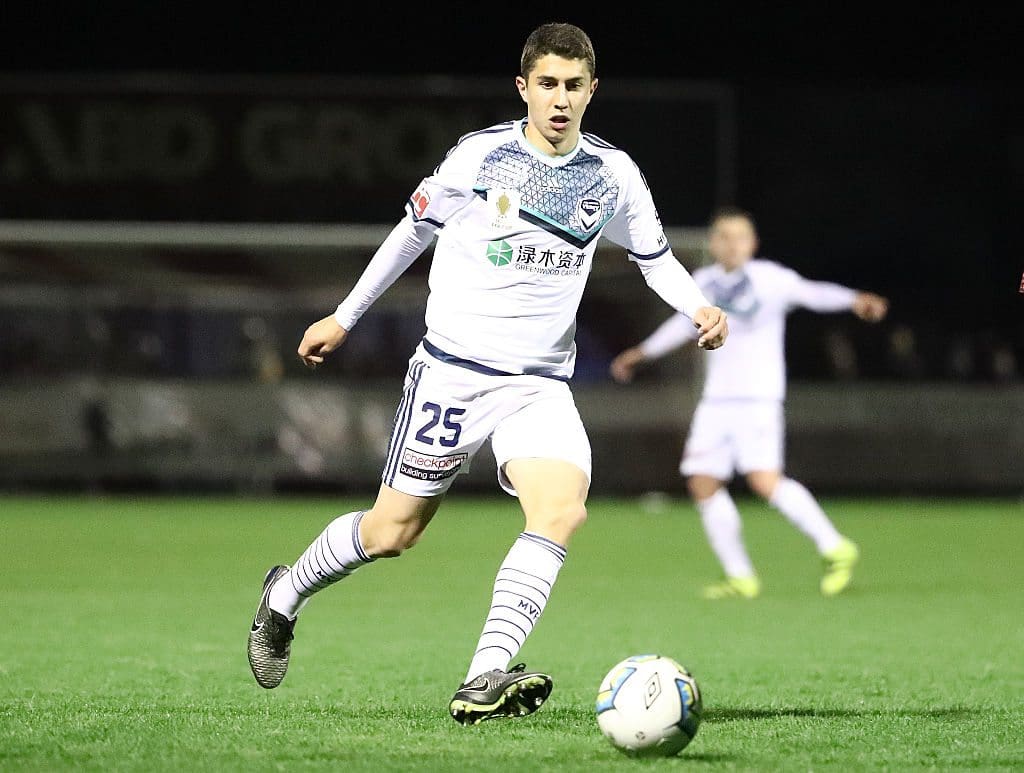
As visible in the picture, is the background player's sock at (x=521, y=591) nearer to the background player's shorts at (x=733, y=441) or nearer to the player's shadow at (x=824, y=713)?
the player's shadow at (x=824, y=713)

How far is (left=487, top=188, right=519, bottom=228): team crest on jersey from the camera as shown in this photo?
5.41 metres

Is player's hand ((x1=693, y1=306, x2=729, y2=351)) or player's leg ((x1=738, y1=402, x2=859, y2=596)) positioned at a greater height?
player's hand ((x1=693, y1=306, x2=729, y2=351))

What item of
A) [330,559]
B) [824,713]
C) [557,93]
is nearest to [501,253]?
[557,93]

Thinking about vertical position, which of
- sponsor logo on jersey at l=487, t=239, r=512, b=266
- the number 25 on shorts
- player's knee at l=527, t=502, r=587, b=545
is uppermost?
sponsor logo on jersey at l=487, t=239, r=512, b=266

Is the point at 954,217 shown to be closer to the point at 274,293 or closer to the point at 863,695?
the point at 274,293

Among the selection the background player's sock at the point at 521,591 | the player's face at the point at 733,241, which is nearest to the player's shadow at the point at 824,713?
the background player's sock at the point at 521,591

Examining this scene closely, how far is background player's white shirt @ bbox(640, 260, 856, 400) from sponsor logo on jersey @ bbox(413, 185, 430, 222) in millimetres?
4845

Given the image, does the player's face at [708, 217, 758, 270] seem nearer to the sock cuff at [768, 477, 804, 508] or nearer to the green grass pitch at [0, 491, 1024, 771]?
the sock cuff at [768, 477, 804, 508]

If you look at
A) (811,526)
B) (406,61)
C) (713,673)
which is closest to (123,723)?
(713,673)

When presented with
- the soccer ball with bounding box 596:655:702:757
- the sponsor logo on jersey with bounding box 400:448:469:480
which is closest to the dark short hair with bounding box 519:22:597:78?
the sponsor logo on jersey with bounding box 400:448:469:480

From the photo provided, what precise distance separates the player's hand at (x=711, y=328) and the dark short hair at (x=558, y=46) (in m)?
0.84

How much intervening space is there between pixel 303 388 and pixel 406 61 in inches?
161

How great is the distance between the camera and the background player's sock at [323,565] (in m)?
5.67

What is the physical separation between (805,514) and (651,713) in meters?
5.57
